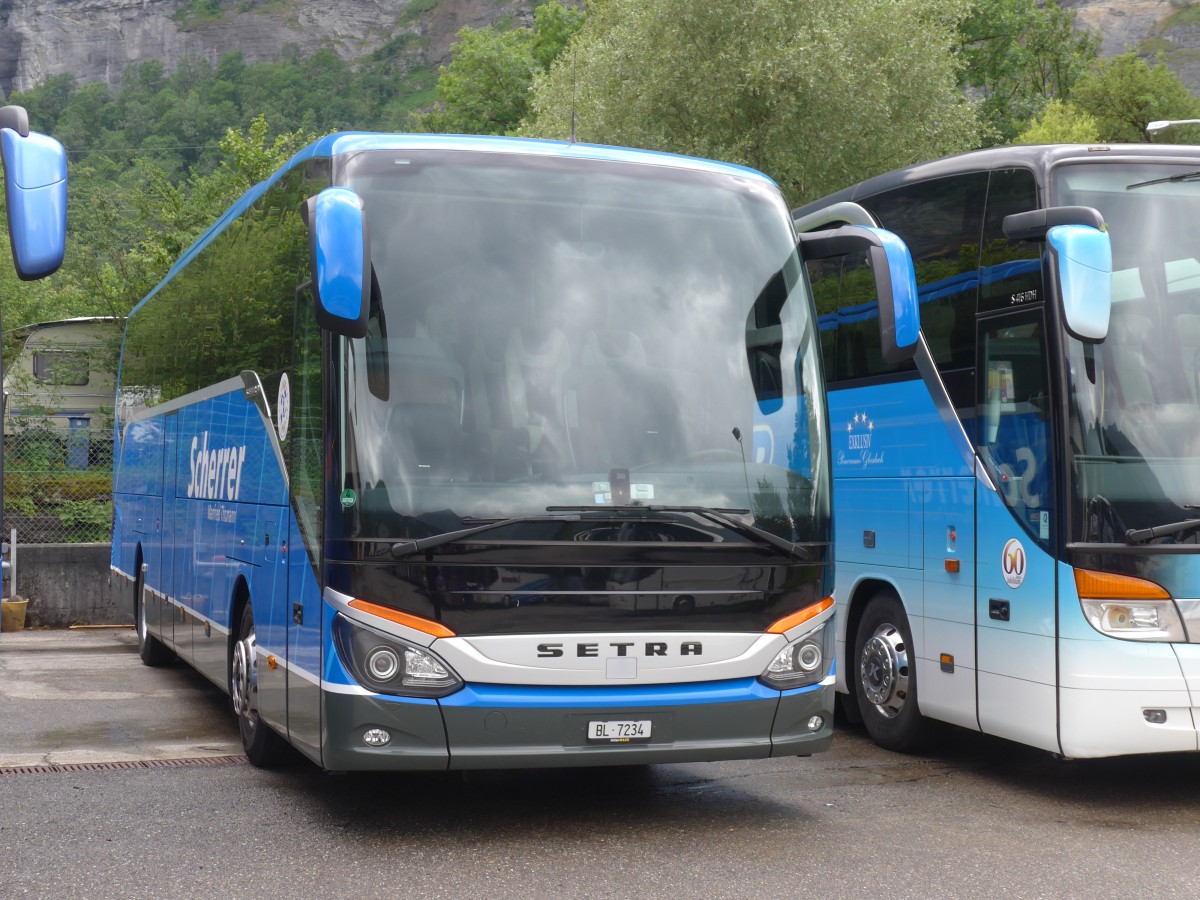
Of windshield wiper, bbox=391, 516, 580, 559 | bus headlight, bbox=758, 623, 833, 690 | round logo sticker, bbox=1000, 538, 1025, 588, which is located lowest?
bus headlight, bbox=758, 623, 833, 690

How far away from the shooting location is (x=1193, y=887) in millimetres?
5707

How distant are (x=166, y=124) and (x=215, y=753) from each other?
383 feet

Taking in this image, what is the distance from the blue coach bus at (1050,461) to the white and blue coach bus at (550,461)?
3.49 feet

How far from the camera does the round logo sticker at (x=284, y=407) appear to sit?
7121 mm

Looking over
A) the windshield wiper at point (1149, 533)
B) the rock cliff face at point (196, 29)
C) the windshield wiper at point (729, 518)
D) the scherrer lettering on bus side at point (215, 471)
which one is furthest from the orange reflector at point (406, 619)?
the rock cliff face at point (196, 29)

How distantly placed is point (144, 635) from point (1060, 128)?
125ft

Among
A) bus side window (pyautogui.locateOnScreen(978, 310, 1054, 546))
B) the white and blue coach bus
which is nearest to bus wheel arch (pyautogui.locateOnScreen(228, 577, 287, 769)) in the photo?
the white and blue coach bus

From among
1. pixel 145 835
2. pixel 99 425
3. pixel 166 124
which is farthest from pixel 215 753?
pixel 166 124

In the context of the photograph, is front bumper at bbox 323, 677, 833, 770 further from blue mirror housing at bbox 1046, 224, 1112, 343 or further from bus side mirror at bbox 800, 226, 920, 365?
blue mirror housing at bbox 1046, 224, 1112, 343

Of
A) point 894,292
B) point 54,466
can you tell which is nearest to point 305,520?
point 894,292

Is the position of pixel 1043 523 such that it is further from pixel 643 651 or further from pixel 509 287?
pixel 509 287

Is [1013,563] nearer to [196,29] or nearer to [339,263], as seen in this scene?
[339,263]

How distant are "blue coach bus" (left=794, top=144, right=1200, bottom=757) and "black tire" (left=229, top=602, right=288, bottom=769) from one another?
142 inches

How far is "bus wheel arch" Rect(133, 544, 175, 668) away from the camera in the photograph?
12969 millimetres
